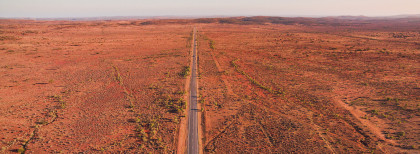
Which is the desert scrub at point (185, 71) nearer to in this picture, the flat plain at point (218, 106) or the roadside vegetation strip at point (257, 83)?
the flat plain at point (218, 106)

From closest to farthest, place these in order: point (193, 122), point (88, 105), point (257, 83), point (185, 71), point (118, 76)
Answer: point (193, 122) < point (88, 105) < point (257, 83) < point (118, 76) < point (185, 71)

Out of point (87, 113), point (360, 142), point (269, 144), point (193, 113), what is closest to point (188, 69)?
point (193, 113)

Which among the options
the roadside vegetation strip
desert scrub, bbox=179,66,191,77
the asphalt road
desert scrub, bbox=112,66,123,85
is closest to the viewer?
Answer: the asphalt road

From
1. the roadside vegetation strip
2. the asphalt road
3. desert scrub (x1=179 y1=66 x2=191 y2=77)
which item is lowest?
the asphalt road

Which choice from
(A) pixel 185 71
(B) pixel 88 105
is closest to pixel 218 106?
(A) pixel 185 71

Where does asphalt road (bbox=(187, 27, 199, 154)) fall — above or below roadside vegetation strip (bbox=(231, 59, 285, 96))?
below

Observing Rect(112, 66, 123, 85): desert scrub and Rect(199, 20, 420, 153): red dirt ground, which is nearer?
Rect(199, 20, 420, 153): red dirt ground

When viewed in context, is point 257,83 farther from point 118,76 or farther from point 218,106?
point 118,76

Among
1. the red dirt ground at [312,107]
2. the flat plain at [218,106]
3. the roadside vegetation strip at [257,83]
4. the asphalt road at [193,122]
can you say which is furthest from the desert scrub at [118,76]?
the roadside vegetation strip at [257,83]

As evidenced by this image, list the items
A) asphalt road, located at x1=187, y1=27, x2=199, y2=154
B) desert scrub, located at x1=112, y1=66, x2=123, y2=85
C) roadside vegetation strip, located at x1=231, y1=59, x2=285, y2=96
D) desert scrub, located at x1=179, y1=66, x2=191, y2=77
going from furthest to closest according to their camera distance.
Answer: desert scrub, located at x1=179, y1=66, x2=191, y2=77 < desert scrub, located at x1=112, y1=66, x2=123, y2=85 < roadside vegetation strip, located at x1=231, y1=59, x2=285, y2=96 < asphalt road, located at x1=187, y1=27, x2=199, y2=154

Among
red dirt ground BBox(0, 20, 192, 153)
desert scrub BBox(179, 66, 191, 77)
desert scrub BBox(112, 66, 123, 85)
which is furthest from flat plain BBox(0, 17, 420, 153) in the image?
desert scrub BBox(179, 66, 191, 77)

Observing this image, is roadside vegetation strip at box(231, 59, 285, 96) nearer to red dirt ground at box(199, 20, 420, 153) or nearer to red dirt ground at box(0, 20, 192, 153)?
red dirt ground at box(199, 20, 420, 153)
